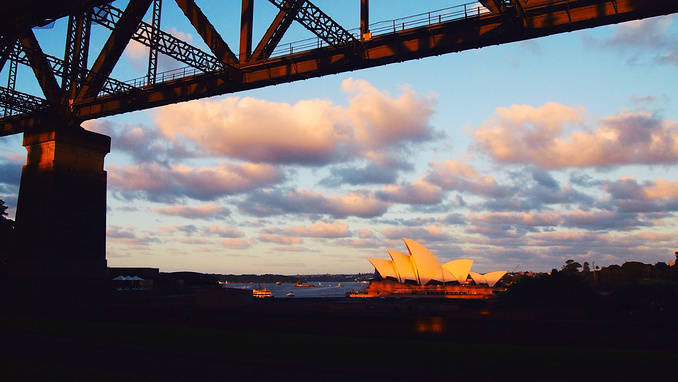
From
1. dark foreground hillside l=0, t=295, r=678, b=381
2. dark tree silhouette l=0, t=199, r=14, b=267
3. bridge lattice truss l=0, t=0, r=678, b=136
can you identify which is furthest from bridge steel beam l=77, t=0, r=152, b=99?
dark tree silhouette l=0, t=199, r=14, b=267

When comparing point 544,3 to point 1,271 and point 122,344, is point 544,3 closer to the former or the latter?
point 122,344

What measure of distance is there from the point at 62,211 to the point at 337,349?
25.4 meters

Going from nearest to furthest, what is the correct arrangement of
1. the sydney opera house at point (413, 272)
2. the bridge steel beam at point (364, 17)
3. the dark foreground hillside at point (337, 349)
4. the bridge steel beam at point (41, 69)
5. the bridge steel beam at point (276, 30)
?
the dark foreground hillside at point (337, 349)
the bridge steel beam at point (276, 30)
the bridge steel beam at point (364, 17)
the bridge steel beam at point (41, 69)
the sydney opera house at point (413, 272)

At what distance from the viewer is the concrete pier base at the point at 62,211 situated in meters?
32.5

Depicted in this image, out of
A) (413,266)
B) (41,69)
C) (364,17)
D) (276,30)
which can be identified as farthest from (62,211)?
(413,266)

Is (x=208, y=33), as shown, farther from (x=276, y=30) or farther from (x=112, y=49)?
(x=112, y=49)

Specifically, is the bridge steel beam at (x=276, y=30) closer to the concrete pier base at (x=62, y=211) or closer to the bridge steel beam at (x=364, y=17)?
the bridge steel beam at (x=364, y=17)

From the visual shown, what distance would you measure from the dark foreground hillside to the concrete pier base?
1023cm

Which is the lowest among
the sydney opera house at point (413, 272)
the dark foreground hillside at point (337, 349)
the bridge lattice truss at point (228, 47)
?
the dark foreground hillside at point (337, 349)

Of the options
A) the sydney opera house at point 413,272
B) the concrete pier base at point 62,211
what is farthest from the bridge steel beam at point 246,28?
the sydney opera house at point 413,272

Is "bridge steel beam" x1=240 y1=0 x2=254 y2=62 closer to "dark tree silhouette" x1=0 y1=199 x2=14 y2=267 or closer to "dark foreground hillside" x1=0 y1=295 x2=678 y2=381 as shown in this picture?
"dark foreground hillside" x1=0 y1=295 x2=678 y2=381

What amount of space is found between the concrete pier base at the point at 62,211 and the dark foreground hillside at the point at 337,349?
10.2 m

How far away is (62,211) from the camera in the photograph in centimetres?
3338

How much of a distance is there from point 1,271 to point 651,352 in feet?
126
